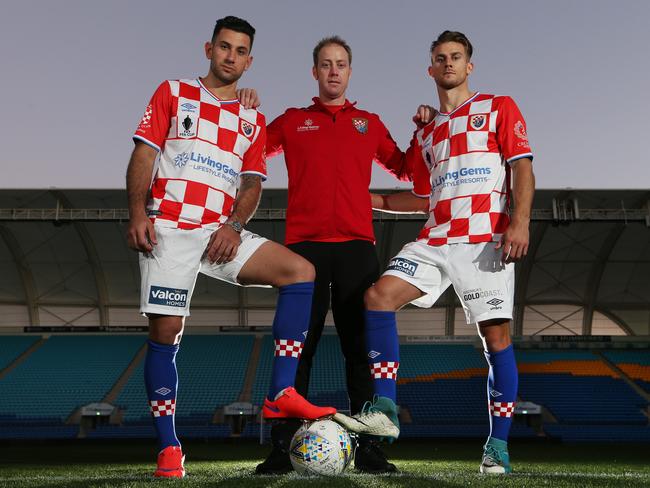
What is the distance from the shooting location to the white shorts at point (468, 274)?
3666 millimetres

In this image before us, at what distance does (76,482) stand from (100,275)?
2039cm

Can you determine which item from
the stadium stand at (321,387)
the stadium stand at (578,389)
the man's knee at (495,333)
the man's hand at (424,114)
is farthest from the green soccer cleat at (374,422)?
the stadium stand at (578,389)

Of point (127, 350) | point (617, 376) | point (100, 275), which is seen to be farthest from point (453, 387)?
point (100, 275)

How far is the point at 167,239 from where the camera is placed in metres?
3.59

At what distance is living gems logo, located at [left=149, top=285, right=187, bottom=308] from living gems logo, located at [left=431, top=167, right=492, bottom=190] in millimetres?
1739

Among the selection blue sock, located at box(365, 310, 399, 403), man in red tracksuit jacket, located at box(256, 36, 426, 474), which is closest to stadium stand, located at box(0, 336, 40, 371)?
man in red tracksuit jacket, located at box(256, 36, 426, 474)

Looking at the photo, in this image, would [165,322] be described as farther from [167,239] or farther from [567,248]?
[567,248]

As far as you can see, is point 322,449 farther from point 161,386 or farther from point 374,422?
point 161,386

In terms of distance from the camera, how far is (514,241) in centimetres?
360

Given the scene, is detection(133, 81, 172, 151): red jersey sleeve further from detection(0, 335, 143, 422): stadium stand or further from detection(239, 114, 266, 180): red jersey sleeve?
detection(0, 335, 143, 422): stadium stand

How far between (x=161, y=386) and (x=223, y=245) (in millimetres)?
955

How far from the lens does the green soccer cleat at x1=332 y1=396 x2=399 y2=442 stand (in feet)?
10.4

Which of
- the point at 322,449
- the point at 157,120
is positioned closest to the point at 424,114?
the point at 157,120

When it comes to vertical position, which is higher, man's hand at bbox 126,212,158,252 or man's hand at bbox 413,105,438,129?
man's hand at bbox 413,105,438,129
